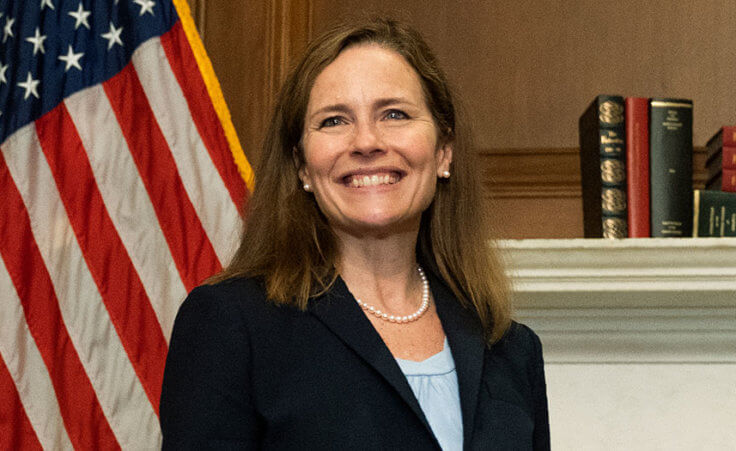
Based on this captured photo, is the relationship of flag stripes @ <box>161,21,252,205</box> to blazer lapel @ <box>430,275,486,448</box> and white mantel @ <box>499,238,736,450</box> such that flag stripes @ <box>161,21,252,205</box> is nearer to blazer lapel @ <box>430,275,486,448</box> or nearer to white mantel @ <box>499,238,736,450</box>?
white mantel @ <box>499,238,736,450</box>

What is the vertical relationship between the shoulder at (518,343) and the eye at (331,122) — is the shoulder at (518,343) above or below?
below

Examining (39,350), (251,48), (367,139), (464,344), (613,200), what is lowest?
(39,350)

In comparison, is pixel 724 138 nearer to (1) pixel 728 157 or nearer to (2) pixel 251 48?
(1) pixel 728 157

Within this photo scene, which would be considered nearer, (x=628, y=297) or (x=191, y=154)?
(x=628, y=297)

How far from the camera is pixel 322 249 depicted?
5.49ft

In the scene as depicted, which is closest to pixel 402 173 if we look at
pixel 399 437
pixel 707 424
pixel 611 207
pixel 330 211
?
pixel 330 211

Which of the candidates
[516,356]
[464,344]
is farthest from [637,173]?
[464,344]

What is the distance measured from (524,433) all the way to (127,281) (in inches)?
44.8

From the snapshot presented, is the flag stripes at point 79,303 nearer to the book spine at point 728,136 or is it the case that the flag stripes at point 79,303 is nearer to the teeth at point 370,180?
the teeth at point 370,180

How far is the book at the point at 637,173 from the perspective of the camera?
2.22m

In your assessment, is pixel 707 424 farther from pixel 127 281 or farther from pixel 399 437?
pixel 127 281

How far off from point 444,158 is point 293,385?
1.87ft

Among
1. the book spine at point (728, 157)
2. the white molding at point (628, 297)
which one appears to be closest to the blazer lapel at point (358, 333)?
the white molding at point (628, 297)

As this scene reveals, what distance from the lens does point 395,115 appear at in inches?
65.4
